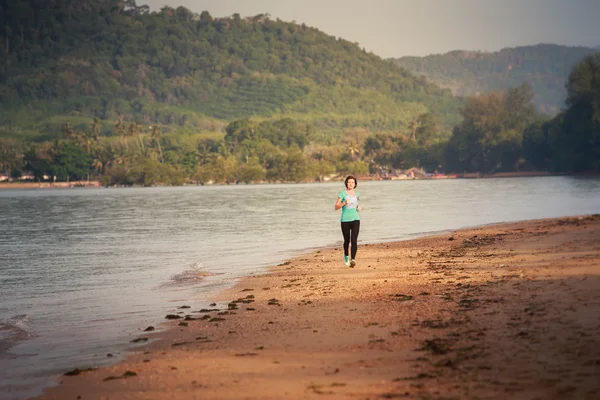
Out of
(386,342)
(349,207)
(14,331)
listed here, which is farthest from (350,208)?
(386,342)

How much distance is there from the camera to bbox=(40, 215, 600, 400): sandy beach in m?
8.05

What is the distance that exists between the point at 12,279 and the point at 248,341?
1431 cm

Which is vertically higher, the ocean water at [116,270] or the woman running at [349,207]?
the woman running at [349,207]

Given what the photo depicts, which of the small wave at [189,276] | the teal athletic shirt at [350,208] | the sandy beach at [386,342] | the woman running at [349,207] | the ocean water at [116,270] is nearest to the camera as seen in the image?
the sandy beach at [386,342]

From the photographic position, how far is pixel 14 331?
1377 cm

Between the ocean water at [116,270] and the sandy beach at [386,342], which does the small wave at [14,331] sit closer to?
the ocean water at [116,270]

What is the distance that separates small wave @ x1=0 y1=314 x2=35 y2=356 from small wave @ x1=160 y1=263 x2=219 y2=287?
5373 millimetres

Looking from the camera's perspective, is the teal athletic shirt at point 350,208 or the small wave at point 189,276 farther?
the small wave at point 189,276

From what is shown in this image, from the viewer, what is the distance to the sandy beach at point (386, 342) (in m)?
8.05

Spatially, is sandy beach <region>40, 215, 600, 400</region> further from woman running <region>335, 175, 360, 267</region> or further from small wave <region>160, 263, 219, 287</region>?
Result: small wave <region>160, 263, 219, 287</region>

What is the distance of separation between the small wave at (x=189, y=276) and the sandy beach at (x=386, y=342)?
3.49 metres

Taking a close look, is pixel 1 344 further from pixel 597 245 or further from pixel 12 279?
pixel 597 245

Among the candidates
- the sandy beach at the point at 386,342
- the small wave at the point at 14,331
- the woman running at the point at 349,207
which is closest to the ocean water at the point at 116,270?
the small wave at the point at 14,331

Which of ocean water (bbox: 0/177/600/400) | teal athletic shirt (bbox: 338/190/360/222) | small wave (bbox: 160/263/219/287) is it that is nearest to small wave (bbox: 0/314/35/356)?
ocean water (bbox: 0/177/600/400)
